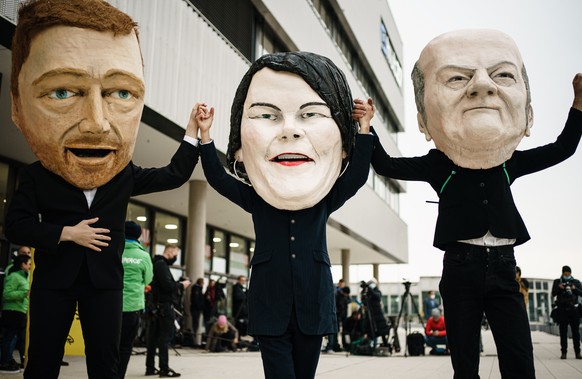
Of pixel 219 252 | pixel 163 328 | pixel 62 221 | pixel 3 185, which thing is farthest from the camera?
pixel 219 252

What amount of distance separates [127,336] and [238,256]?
1696 cm

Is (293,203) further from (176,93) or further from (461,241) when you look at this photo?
(176,93)

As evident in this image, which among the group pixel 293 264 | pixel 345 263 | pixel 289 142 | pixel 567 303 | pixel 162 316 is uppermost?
pixel 345 263

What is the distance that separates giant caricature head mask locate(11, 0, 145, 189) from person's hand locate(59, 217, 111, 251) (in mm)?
280

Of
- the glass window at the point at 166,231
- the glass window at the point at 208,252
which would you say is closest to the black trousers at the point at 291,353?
the glass window at the point at 166,231

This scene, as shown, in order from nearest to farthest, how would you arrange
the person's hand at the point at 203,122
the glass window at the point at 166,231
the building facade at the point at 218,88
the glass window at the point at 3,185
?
the person's hand at the point at 203,122
the building facade at the point at 218,88
the glass window at the point at 3,185
the glass window at the point at 166,231

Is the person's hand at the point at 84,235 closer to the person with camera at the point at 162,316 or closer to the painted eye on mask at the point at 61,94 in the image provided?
the painted eye on mask at the point at 61,94

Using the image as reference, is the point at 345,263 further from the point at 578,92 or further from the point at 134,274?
the point at 578,92

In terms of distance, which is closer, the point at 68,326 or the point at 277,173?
the point at 68,326

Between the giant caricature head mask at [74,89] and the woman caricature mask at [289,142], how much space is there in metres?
0.73

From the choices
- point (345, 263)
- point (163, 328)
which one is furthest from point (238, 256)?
point (163, 328)

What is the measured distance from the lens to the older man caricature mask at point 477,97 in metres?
3.37

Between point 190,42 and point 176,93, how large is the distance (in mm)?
1222

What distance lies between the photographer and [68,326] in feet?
9.93
